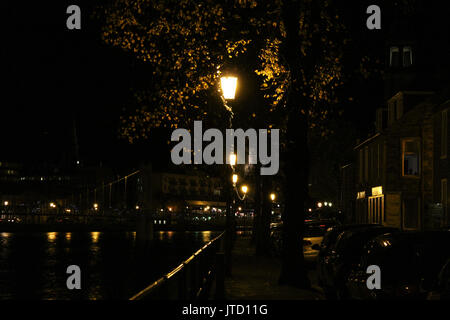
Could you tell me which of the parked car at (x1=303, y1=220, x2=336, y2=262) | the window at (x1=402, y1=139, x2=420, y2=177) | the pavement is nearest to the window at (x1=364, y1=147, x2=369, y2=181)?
the window at (x1=402, y1=139, x2=420, y2=177)

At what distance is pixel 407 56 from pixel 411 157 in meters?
6.39

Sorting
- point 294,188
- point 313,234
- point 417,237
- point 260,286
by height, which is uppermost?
point 294,188

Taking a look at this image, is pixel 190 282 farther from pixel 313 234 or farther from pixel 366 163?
pixel 366 163

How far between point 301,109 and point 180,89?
565cm

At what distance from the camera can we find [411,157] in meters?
40.1

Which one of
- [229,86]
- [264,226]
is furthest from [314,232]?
→ [229,86]

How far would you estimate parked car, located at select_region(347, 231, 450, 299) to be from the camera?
9.43 metres

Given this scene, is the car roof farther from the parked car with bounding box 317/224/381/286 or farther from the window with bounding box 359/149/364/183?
the window with bounding box 359/149/364/183

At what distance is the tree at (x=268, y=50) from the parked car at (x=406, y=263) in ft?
23.2

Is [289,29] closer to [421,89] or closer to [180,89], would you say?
[180,89]

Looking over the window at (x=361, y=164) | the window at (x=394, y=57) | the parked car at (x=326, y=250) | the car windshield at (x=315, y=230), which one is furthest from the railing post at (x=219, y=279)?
the window at (x=361, y=164)

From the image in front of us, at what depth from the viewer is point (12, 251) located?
38906 millimetres

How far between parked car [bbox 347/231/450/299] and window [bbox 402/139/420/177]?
1155 inches

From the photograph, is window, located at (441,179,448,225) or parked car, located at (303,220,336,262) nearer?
parked car, located at (303,220,336,262)
